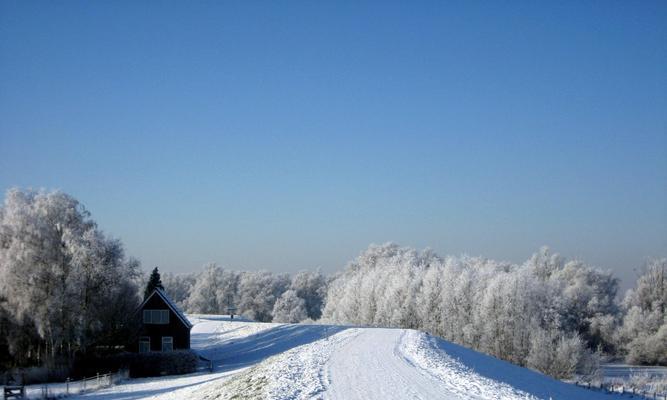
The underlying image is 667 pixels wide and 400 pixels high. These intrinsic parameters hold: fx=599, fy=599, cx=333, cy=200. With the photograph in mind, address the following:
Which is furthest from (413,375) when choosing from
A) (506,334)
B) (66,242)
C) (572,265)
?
(572,265)

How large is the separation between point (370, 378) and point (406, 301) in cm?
5267

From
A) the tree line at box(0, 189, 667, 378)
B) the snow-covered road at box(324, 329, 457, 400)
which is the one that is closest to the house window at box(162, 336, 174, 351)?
the tree line at box(0, 189, 667, 378)

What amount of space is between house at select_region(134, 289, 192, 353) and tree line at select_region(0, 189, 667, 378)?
7.92 feet

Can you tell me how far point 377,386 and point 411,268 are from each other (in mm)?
64007

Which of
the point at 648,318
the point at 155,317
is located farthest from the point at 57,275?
the point at 648,318

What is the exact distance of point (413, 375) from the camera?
77.7 feet

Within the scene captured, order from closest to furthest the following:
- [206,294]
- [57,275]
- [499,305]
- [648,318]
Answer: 1. [57,275]
2. [499,305]
3. [648,318]
4. [206,294]

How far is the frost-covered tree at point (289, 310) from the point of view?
372 ft

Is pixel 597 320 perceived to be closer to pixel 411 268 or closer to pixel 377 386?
pixel 411 268

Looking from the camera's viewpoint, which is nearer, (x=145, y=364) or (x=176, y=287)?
(x=145, y=364)

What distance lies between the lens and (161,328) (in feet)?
164

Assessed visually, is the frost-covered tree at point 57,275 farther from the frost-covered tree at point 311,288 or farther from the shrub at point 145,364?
the frost-covered tree at point 311,288

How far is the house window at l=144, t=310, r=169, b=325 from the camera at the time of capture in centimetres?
5009

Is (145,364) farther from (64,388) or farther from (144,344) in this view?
(64,388)
